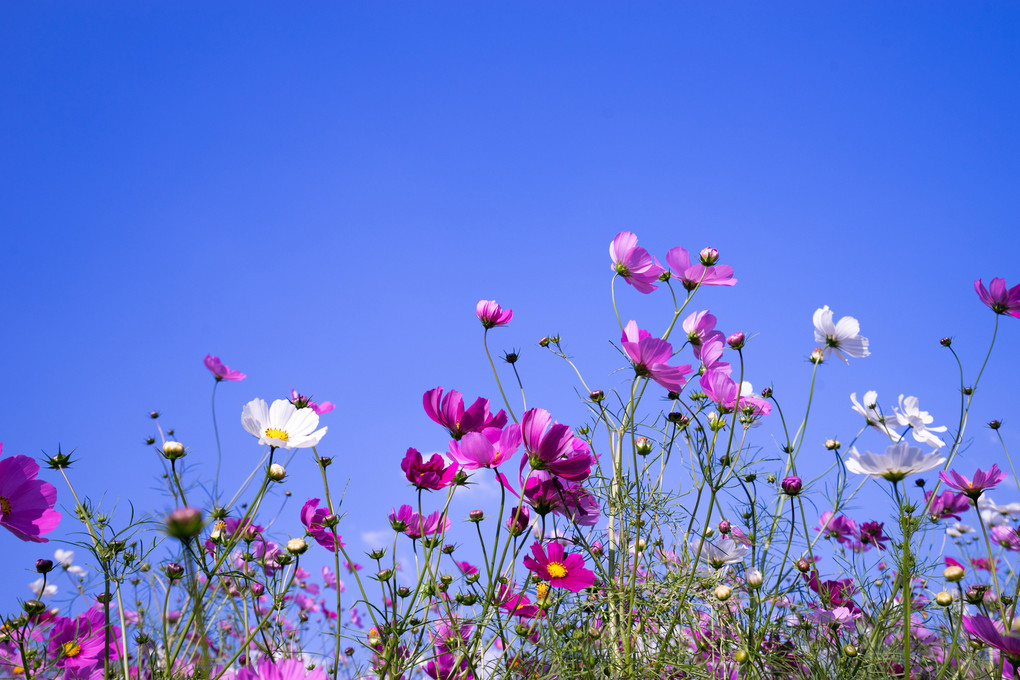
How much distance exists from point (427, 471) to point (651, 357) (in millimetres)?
403

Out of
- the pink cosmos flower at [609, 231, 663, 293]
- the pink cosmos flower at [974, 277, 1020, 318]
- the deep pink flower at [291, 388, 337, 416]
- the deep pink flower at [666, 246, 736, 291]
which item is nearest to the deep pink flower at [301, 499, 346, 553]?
the deep pink flower at [291, 388, 337, 416]

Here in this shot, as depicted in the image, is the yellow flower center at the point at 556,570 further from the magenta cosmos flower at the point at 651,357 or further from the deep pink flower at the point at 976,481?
the deep pink flower at the point at 976,481

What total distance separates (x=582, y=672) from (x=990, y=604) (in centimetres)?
104

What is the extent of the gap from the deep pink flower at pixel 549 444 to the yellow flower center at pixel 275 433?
1.13ft

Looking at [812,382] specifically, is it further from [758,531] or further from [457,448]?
[457,448]

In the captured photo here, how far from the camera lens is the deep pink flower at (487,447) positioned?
91 cm

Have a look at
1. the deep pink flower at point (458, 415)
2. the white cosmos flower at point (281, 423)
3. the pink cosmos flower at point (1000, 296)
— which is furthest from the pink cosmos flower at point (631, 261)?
the pink cosmos flower at point (1000, 296)

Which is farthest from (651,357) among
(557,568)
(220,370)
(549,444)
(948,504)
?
(948,504)

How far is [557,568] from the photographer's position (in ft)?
3.27

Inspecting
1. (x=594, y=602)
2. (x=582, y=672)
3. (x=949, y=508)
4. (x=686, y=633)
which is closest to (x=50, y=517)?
(x=582, y=672)

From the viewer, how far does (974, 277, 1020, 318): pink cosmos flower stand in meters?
1.53

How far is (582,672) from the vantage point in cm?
98

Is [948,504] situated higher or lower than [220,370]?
lower

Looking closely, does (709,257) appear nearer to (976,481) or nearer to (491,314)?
(491,314)
